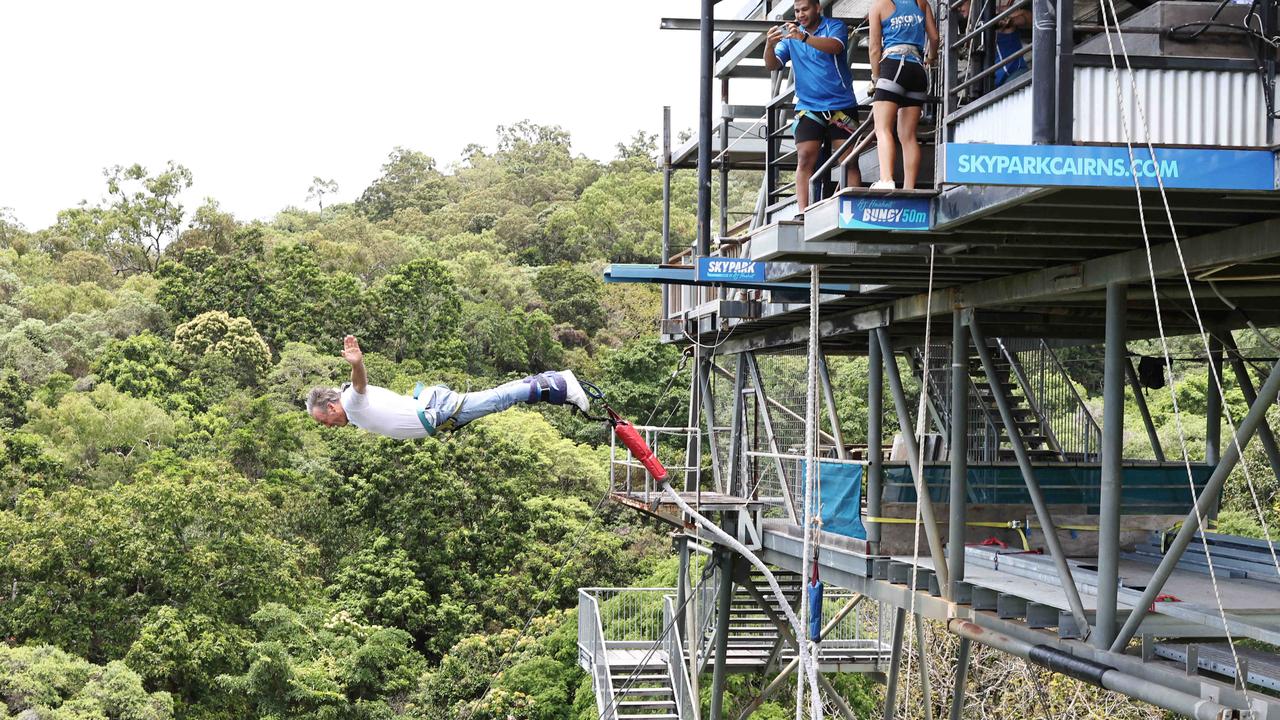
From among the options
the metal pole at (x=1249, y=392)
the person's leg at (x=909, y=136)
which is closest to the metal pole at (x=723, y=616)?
the metal pole at (x=1249, y=392)

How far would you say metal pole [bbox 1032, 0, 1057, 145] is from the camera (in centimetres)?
713

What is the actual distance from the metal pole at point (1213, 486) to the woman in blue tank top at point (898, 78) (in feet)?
8.41

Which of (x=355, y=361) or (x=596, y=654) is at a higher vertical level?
(x=355, y=361)

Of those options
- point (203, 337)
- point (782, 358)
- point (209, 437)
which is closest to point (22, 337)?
point (203, 337)

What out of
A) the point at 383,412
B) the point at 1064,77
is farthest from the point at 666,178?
the point at 1064,77

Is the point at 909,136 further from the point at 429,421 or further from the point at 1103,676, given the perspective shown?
the point at 429,421

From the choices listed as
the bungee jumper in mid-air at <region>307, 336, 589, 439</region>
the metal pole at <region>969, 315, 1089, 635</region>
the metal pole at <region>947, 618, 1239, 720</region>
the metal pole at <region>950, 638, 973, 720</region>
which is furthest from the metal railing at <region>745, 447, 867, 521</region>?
the bungee jumper in mid-air at <region>307, 336, 589, 439</region>

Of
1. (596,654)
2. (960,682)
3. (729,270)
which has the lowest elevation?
(596,654)

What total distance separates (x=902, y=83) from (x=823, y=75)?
6.68ft

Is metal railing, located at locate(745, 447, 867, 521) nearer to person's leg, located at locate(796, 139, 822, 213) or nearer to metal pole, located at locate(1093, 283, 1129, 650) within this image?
person's leg, located at locate(796, 139, 822, 213)

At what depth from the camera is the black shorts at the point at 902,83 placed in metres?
9.15

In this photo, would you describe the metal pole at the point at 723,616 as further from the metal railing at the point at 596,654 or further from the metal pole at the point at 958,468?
the metal pole at the point at 958,468

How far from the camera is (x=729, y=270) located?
42.8ft

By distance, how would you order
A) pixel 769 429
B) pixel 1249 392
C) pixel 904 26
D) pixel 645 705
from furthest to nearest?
1. pixel 645 705
2. pixel 769 429
3. pixel 1249 392
4. pixel 904 26
